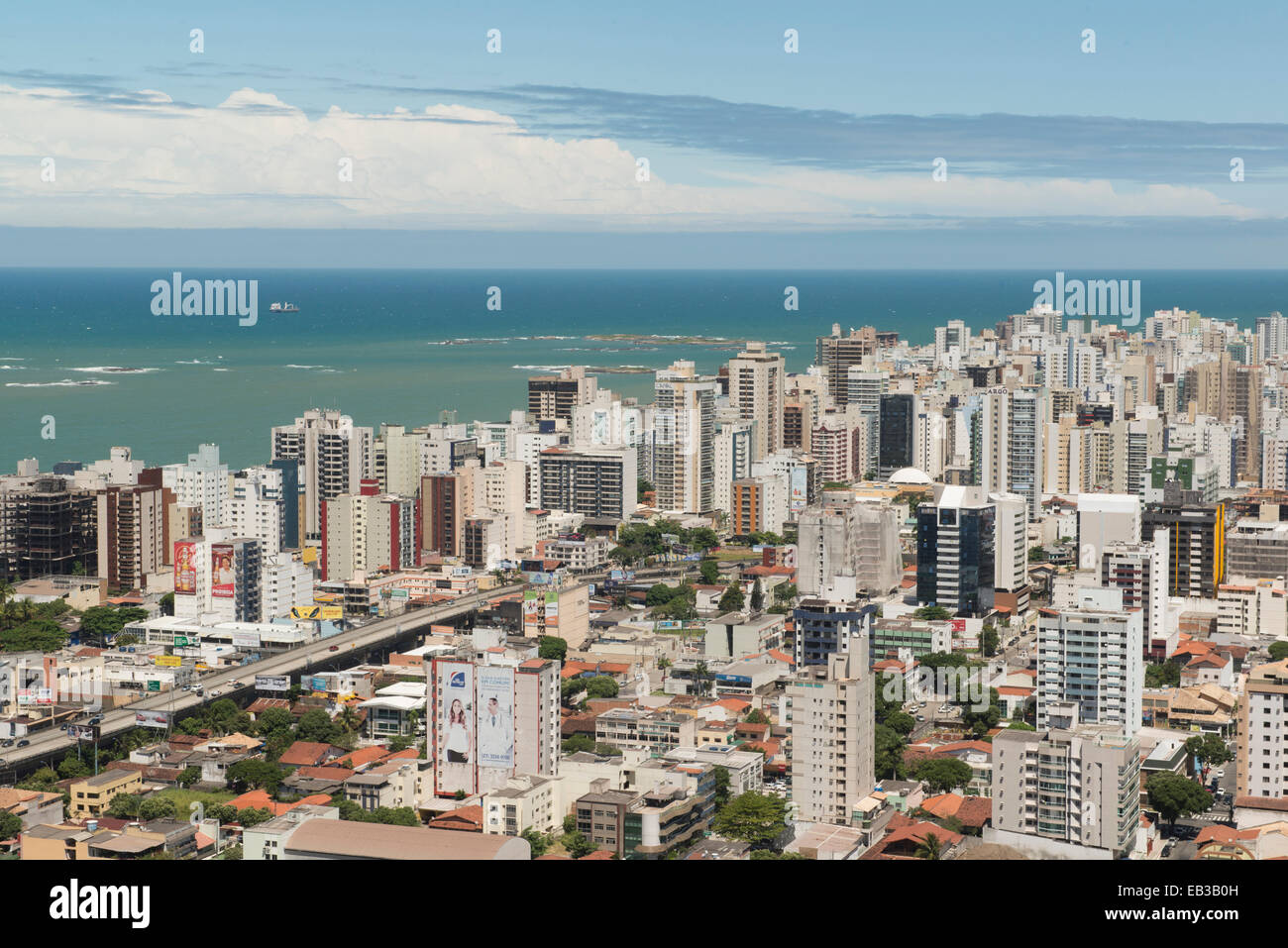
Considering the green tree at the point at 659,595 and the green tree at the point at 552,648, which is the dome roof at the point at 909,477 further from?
the green tree at the point at 552,648

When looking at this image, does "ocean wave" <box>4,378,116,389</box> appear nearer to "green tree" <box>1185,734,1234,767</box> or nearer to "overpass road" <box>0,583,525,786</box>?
"overpass road" <box>0,583,525,786</box>

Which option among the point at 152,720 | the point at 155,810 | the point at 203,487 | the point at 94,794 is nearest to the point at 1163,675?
the point at 152,720

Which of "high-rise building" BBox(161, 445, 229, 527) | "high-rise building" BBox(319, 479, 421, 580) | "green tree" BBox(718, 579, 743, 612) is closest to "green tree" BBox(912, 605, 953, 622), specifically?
"green tree" BBox(718, 579, 743, 612)

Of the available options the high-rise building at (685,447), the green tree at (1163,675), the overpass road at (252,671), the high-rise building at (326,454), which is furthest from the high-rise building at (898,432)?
the green tree at (1163,675)
